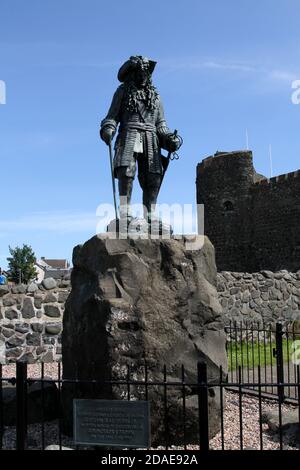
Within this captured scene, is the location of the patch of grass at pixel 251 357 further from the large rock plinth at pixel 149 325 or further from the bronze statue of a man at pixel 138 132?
the bronze statue of a man at pixel 138 132

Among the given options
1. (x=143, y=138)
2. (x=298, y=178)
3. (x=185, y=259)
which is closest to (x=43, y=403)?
(x=185, y=259)

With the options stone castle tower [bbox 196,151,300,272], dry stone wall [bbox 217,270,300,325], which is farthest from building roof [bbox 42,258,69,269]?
dry stone wall [bbox 217,270,300,325]

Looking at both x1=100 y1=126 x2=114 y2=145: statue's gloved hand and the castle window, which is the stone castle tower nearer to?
the castle window

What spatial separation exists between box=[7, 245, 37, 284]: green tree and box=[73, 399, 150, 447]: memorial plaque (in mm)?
46363

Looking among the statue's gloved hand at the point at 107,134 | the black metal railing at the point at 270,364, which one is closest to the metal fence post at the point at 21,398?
the black metal railing at the point at 270,364

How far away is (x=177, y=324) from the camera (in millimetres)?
5242

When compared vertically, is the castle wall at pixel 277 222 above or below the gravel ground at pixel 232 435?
above

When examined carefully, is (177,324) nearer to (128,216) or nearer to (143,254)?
(143,254)

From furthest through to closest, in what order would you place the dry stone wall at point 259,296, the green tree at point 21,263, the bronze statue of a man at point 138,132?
the green tree at point 21,263
the dry stone wall at point 259,296
the bronze statue of a man at point 138,132

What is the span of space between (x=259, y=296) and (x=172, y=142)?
9053 mm

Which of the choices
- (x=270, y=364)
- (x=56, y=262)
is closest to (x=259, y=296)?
(x=270, y=364)

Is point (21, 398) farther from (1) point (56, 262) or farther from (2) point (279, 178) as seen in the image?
(1) point (56, 262)

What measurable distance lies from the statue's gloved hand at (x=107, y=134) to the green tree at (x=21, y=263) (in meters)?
44.7

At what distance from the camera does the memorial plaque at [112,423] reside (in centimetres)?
411
